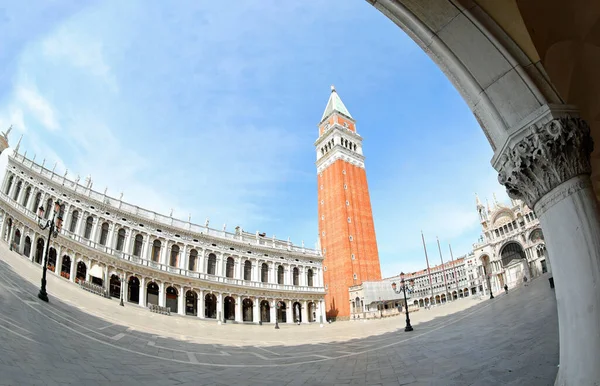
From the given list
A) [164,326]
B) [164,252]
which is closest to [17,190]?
[164,252]

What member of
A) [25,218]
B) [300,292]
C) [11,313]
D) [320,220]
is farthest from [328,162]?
[11,313]

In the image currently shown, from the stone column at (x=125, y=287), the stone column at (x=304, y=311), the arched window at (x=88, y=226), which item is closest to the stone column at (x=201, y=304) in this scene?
the stone column at (x=125, y=287)

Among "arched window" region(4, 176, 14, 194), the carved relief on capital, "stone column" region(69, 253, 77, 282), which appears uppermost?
"arched window" region(4, 176, 14, 194)

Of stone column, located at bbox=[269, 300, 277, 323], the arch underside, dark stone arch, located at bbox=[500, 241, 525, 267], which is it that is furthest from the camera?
dark stone arch, located at bbox=[500, 241, 525, 267]

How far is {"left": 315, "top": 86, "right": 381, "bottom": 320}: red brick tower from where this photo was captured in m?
49.1

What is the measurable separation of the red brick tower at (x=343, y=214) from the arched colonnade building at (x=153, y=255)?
517 cm

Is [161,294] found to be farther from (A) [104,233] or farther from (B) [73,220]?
(B) [73,220]

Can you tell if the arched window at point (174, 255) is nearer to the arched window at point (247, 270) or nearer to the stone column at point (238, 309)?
the stone column at point (238, 309)

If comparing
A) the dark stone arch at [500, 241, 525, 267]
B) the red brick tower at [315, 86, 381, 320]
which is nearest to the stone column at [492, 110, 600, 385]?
the red brick tower at [315, 86, 381, 320]

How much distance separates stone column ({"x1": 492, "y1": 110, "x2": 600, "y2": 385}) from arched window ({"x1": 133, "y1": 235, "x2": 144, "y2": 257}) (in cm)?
3771

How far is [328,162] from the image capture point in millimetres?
58156

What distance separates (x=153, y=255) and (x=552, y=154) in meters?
38.3

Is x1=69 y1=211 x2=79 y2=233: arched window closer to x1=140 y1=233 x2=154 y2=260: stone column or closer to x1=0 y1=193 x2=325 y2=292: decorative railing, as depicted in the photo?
x1=0 y1=193 x2=325 y2=292: decorative railing

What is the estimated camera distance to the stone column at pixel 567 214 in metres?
2.72
